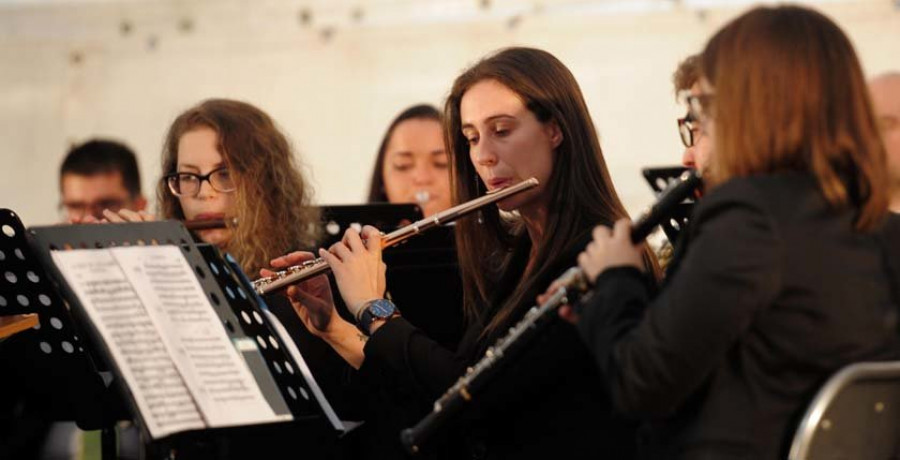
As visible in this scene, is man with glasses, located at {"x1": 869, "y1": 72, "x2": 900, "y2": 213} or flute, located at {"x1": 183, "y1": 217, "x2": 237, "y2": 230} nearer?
man with glasses, located at {"x1": 869, "y1": 72, "x2": 900, "y2": 213}

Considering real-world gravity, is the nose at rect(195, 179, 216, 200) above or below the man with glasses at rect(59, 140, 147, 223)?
above

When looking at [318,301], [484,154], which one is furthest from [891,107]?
[318,301]

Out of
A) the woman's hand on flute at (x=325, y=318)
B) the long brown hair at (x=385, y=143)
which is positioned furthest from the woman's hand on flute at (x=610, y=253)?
the long brown hair at (x=385, y=143)

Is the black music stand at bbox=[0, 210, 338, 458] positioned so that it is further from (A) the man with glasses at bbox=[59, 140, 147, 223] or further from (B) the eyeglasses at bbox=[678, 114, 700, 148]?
(A) the man with glasses at bbox=[59, 140, 147, 223]

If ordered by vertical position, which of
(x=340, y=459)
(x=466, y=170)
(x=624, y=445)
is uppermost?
(x=466, y=170)

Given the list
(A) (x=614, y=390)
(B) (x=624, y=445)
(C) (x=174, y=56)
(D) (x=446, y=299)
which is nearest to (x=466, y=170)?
(D) (x=446, y=299)

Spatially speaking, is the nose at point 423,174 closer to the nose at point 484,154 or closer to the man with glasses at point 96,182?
the man with glasses at point 96,182

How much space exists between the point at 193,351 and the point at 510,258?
75cm

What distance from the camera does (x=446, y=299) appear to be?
3.10 m

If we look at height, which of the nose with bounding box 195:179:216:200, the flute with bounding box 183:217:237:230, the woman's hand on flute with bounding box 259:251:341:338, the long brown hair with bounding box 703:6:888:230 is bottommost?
the woman's hand on flute with bounding box 259:251:341:338

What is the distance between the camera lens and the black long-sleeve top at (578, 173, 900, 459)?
174cm

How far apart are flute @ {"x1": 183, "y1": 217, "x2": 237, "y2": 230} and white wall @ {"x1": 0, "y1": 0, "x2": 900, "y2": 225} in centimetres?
230

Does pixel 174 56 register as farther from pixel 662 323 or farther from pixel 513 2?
pixel 662 323

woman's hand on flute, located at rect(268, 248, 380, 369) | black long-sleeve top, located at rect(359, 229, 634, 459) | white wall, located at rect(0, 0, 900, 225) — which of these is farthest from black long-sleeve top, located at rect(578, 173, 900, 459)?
white wall, located at rect(0, 0, 900, 225)
